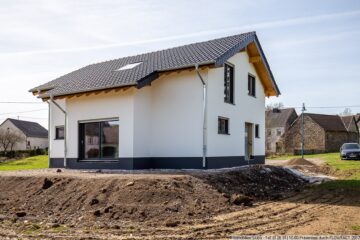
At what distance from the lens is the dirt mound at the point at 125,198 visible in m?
8.95

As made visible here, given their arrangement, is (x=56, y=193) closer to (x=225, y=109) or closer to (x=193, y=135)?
(x=193, y=135)

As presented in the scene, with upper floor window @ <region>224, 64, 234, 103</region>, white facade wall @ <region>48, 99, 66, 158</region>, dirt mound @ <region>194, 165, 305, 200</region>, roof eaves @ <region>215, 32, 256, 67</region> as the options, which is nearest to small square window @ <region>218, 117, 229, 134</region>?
upper floor window @ <region>224, 64, 234, 103</region>

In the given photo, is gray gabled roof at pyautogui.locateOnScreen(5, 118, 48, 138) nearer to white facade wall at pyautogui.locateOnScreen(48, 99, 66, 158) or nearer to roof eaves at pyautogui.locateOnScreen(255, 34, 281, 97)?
white facade wall at pyautogui.locateOnScreen(48, 99, 66, 158)

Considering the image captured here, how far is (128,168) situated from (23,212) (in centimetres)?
567

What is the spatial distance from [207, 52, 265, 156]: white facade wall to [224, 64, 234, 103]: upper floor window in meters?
0.23

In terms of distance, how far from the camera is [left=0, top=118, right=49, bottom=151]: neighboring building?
5956 cm

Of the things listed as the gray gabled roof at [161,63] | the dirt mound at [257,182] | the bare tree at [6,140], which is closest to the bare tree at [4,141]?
the bare tree at [6,140]

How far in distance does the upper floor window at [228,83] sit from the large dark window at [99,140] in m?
5.05

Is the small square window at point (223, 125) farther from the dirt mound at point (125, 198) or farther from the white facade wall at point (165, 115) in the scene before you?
the dirt mound at point (125, 198)

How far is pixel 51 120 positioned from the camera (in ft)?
61.3

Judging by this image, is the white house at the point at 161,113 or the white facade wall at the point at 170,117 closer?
the white house at the point at 161,113

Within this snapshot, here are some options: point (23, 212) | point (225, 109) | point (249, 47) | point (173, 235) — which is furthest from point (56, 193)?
point (249, 47)

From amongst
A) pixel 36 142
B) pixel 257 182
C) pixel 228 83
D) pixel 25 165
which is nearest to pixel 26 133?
pixel 36 142

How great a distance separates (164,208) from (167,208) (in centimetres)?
7
